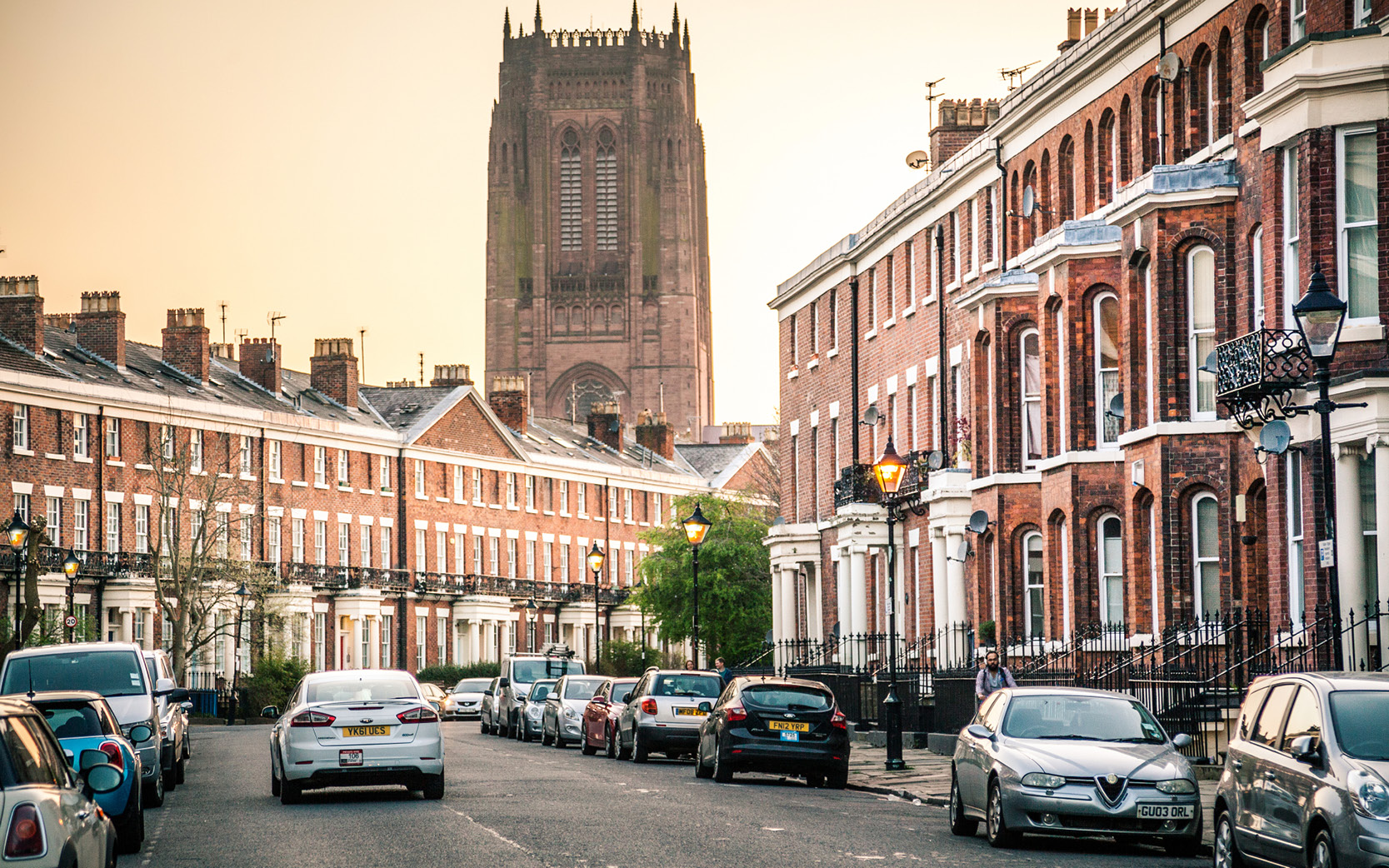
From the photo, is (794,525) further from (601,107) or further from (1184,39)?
(601,107)

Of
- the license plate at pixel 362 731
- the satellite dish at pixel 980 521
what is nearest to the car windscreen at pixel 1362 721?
the license plate at pixel 362 731

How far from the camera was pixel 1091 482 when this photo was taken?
109 feet

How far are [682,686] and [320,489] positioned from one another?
175ft

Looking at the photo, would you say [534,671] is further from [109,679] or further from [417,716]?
[417,716]

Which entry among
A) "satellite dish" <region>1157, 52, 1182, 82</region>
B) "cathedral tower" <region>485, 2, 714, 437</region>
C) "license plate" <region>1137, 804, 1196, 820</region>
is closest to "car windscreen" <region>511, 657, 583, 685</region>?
"satellite dish" <region>1157, 52, 1182, 82</region>

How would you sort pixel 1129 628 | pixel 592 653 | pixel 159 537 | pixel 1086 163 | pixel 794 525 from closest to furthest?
pixel 1129 628, pixel 1086 163, pixel 794 525, pixel 159 537, pixel 592 653

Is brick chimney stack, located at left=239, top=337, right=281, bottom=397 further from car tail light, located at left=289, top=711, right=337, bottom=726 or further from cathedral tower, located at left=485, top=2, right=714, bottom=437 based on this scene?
car tail light, located at left=289, top=711, right=337, bottom=726

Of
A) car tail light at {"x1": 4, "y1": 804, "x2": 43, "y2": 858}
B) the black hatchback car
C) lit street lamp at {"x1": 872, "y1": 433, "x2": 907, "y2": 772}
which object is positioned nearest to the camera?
car tail light at {"x1": 4, "y1": 804, "x2": 43, "y2": 858}

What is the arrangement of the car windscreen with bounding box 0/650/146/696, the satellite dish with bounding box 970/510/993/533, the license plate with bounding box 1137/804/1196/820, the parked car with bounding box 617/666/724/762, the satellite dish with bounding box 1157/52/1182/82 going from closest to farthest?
the license plate with bounding box 1137/804/1196/820 < the car windscreen with bounding box 0/650/146/696 < the satellite dish with bounding box 1157/52/1182/82 < the parked car with bounding box 617/666/724/762 < the satellite dish with bounding box 970/510/993/533

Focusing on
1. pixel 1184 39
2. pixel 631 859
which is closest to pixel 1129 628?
pixel 1184 39

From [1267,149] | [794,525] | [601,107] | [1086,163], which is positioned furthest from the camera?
[601,107]

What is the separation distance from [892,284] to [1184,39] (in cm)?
1664

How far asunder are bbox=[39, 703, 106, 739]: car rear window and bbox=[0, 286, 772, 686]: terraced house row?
4988 cm

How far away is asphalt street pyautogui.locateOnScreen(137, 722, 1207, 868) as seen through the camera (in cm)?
1684
